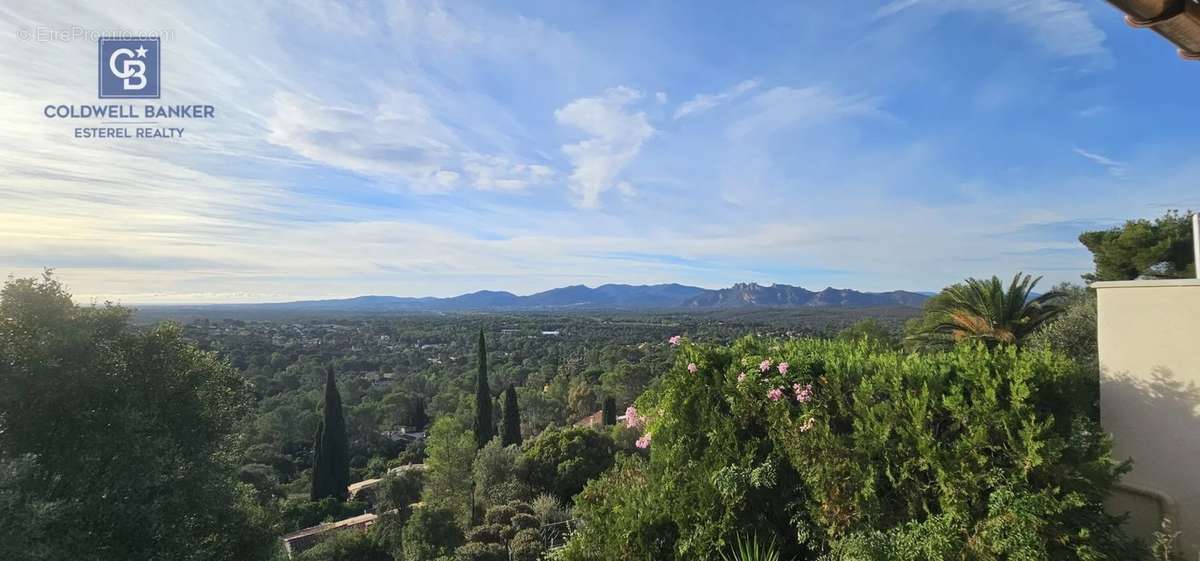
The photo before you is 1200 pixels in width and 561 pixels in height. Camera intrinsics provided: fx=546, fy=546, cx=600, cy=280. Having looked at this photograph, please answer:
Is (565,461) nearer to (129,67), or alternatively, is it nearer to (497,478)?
(497,478)

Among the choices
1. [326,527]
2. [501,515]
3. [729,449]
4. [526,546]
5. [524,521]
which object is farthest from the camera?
[326,527]

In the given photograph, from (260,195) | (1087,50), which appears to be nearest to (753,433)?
(1087,50)

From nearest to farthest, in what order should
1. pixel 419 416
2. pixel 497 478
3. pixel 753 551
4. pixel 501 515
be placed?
pixel 753 551 < pixel 501 515 < pixel 497 478 < pixel 419 416

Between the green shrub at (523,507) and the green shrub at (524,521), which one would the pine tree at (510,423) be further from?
the green shrub at (524,521)

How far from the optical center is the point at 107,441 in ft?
19.6

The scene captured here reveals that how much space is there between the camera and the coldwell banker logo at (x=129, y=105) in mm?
7855

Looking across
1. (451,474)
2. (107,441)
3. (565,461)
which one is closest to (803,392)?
(107,441)

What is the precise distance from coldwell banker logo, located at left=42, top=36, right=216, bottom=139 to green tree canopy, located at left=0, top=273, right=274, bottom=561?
284cm

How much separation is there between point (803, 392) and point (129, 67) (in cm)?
1013

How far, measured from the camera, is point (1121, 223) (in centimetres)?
1227

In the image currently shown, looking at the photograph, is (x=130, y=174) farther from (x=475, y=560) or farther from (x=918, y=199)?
(x=918, y=199)

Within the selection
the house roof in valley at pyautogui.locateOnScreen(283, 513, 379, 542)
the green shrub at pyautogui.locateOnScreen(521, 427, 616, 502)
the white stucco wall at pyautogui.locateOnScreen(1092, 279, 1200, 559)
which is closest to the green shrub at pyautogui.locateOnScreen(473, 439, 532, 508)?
the green shrub at pyautogui.locateOnScreen(521, 427, 616, 502)

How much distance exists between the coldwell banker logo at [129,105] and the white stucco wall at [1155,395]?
35.5 feet

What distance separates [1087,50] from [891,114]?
2.57 metres
